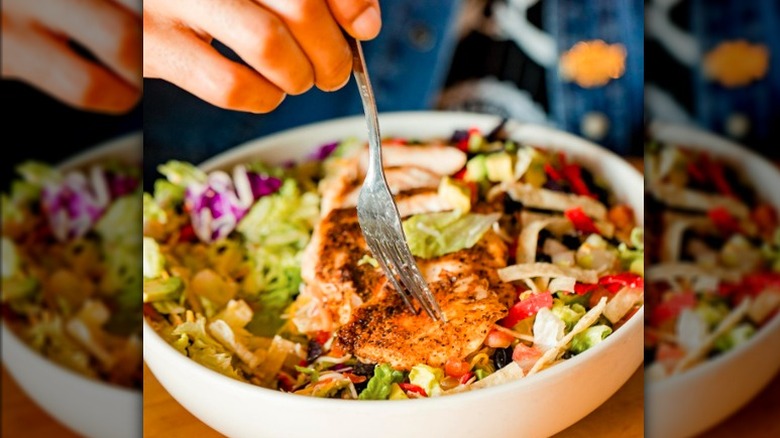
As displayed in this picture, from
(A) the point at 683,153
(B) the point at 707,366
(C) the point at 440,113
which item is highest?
(A) the point at 683,153

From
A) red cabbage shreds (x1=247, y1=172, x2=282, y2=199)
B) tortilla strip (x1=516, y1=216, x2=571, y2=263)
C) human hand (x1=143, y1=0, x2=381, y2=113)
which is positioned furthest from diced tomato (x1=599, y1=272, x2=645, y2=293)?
red cabbage shreds (x1=247, y1=172, x2=282, y2=199)

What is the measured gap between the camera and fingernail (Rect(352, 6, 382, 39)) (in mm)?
1157

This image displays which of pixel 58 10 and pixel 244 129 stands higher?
pixel 58 10

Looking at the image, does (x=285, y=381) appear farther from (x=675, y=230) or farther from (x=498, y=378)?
(x=675, y=230)

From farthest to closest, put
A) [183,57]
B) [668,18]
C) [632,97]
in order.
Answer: [632,97]
[183,57]
[668,18]

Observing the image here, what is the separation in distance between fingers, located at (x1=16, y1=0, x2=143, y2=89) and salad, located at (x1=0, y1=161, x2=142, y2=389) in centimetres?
11

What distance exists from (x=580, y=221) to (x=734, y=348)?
0.46 m

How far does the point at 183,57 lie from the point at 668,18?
2.11 ft

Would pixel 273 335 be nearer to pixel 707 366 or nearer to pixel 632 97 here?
pixel 707 366

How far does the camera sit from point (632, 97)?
86.4 inches

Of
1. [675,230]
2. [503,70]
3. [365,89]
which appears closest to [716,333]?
[675,230]

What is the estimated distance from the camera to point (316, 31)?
44.2 inches

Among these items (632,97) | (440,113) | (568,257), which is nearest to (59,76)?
(568,257)

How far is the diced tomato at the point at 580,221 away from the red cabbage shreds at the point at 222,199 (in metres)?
0.57
